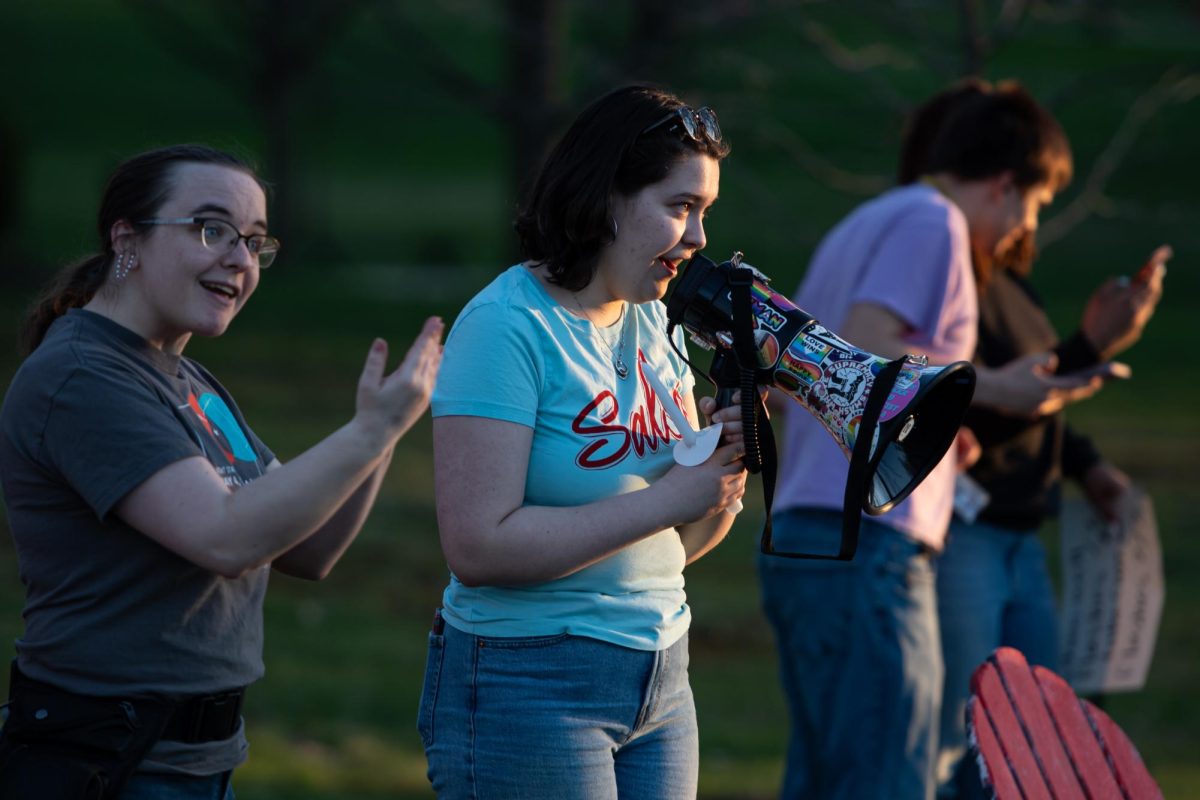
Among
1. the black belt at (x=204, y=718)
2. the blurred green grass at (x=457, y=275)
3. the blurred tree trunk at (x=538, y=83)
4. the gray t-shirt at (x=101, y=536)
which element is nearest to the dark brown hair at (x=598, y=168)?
the blurred green grass at (x=457, y=275)

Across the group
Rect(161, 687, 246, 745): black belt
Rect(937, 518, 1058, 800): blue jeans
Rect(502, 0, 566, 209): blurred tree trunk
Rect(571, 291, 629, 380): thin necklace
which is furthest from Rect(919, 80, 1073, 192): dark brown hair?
Rect(502, 0, 566, 209): blurred tree trunk

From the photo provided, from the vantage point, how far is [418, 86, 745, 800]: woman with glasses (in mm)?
2426

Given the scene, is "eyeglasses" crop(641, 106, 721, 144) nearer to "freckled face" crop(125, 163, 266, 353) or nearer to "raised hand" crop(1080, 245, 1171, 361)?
"freckled face" crop(125, 163, 266, 353)

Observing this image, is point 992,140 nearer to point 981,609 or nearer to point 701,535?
point 981,609

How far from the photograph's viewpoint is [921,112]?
161 inches

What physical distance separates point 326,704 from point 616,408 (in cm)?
430

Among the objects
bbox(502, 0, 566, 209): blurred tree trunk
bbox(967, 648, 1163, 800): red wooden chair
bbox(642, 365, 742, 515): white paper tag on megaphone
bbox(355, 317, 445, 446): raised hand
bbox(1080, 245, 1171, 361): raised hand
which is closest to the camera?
bbox(355, 317, 445, 446): raised hand

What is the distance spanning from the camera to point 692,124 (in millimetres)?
2549

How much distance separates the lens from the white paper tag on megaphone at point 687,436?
247 centimetres

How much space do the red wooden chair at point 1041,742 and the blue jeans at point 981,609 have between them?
766mm

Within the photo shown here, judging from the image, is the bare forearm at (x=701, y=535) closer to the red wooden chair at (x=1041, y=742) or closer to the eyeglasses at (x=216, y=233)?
the red wooden chair at (x=1041, y=742)

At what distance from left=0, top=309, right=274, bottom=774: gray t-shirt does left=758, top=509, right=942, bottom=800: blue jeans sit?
1522 mm

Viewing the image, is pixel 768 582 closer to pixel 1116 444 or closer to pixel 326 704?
pixel 326 704

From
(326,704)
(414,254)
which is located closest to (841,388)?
(326,704)
